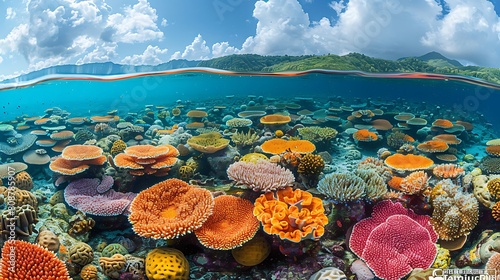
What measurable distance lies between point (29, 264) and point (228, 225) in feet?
7.58

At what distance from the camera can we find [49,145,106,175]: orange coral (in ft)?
18.4

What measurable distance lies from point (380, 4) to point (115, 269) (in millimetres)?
10367

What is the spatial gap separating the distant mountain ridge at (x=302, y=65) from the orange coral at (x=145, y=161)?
5883 mm

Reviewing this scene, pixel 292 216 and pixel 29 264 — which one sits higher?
pixel 292 216

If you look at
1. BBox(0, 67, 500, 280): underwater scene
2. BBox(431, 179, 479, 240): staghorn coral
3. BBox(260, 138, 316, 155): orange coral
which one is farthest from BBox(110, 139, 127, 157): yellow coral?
BBox(431, 179, 479, 240): staghorn coral

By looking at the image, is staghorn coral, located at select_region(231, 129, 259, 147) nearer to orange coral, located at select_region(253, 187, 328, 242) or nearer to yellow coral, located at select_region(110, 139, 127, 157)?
yellow coral, located at select_region(110, 139, 127, 157)

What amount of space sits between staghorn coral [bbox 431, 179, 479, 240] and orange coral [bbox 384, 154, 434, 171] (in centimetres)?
210

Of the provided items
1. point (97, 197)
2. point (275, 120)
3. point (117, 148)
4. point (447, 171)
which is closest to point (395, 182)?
point (447, 171)

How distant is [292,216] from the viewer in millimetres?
3789

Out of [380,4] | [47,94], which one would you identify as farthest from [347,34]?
[47,94]

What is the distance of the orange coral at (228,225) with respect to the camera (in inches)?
151

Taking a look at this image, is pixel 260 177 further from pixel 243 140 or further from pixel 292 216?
pixel 243 140

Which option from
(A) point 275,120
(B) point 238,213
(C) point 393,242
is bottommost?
(C) point 393,242

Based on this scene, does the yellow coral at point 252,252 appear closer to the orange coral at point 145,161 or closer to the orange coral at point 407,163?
the orange coral at point 145,161
